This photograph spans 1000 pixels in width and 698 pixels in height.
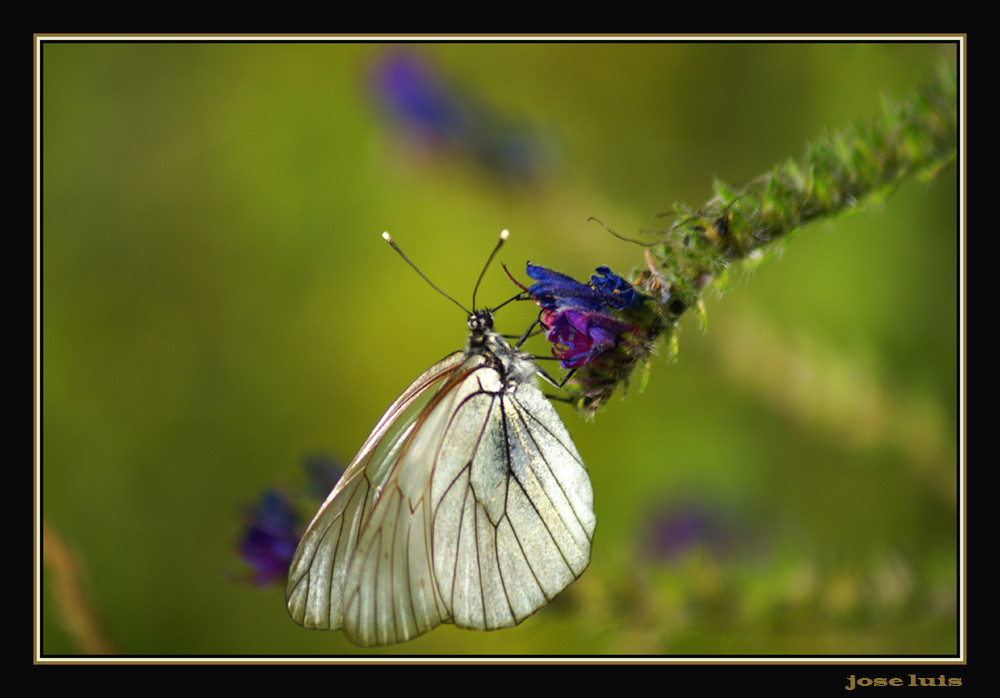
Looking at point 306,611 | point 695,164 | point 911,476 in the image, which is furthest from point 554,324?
point 695,164

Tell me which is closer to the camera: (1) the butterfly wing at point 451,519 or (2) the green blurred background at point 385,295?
(1) the butterfly wing at point 451,519

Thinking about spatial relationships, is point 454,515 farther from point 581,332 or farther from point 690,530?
point 690,530

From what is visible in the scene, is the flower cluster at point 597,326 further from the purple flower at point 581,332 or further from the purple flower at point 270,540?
the purple flower at point 270,540

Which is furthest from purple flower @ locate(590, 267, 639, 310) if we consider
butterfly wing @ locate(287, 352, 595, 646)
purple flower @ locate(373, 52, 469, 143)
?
purple flower @ locate(373, 52, 469, 143)

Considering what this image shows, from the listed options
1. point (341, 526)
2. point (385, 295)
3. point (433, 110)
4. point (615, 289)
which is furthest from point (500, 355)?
point (433, 110)

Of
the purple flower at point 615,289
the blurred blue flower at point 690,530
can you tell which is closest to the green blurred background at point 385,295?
the blurred blue flower at point 690,530

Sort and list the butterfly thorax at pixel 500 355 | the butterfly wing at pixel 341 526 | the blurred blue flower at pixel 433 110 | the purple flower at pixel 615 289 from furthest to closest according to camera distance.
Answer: the blurred blue flower at pixel 433 110 < the butterfly thorax at pixel 500 355 < the butterfly wing at pixel 341 526 < the purple flower at pixel 615 289

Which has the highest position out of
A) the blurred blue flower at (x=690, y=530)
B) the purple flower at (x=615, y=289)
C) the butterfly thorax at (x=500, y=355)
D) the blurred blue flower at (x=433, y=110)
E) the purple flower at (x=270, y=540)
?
the blurred blue flower at (x=433, y=110)

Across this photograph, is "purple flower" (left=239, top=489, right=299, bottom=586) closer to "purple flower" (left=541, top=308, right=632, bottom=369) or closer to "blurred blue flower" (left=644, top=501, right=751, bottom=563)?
"purple flower" (left=541, top=308, right=632, bottom=369)
